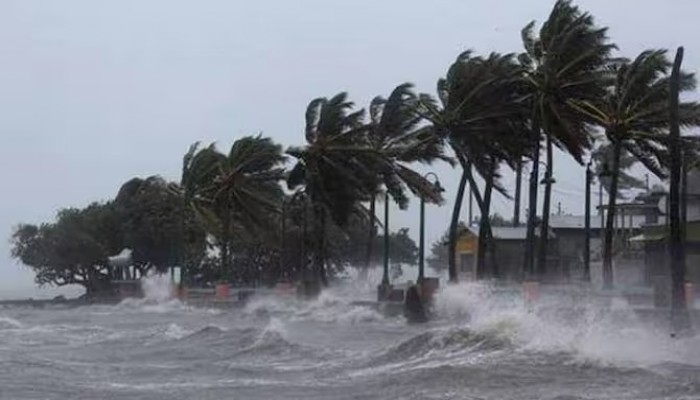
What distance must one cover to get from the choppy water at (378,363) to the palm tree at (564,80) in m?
16.3

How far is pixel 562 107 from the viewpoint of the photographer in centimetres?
4131

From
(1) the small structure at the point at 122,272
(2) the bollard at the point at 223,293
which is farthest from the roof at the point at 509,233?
(1) the small structure at the point at 122,272

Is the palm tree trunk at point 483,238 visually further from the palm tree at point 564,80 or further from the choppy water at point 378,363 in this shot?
the choppy water at point 378,363

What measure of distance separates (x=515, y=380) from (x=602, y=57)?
1145 inches

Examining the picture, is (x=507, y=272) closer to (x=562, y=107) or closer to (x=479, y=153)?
(x=479, y=153)

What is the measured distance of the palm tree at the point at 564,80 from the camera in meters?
40.8

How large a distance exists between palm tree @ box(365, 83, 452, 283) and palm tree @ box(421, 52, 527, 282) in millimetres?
3236

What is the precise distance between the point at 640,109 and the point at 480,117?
6.65 m

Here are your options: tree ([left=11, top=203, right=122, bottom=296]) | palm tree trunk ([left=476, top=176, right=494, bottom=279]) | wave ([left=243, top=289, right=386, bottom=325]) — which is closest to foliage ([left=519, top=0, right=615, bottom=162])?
palm tree trunk ([left=476, top=176, right=494, bottom=279])

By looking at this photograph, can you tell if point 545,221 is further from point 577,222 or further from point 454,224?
point 577,222

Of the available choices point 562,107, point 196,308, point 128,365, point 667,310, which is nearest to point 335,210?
point 196,308

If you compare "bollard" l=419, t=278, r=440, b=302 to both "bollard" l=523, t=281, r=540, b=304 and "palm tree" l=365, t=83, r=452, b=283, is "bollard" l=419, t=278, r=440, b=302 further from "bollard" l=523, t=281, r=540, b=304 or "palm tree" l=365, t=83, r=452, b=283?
"palm tree" l=365, t=83, r=452, b=283

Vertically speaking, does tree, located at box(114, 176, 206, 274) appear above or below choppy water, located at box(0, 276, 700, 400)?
above

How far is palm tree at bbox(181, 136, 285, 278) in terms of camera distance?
58.9 meters
